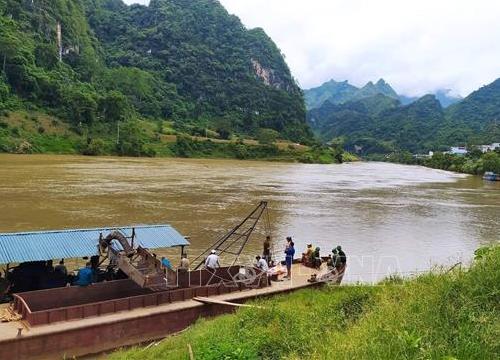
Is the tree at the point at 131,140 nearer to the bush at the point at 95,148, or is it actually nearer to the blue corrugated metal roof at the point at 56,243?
the bush at the point at 95,148

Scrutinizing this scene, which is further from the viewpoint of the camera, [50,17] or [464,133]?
[464,133]

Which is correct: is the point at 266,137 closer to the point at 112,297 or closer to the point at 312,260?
the point at 312,260

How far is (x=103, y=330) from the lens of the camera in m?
11.4

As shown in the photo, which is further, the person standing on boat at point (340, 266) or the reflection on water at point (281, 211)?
the reflection on water at point (281, 211)

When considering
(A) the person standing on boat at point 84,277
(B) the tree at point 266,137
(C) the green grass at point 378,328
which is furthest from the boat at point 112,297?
(B) the tree at point 266,137

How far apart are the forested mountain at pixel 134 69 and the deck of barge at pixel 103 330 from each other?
78931 millimetres

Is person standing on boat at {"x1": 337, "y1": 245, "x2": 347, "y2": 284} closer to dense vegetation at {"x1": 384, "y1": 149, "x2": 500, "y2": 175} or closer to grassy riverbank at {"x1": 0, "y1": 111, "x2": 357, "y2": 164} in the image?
grassy riverbank at {"x1": 0, "y1": 111, "x2": 357, "y2": 164}

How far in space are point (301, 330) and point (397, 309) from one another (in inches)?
85.5

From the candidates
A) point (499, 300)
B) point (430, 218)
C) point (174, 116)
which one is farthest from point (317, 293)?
point (174, 116)

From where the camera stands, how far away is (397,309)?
27.7ft

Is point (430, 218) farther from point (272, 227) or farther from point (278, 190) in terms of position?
point (278, 190)

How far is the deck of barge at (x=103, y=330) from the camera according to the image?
1035cm

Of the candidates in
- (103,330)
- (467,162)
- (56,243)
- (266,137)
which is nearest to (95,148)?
(266,137)

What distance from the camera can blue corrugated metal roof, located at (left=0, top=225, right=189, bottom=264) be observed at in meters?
12.4
